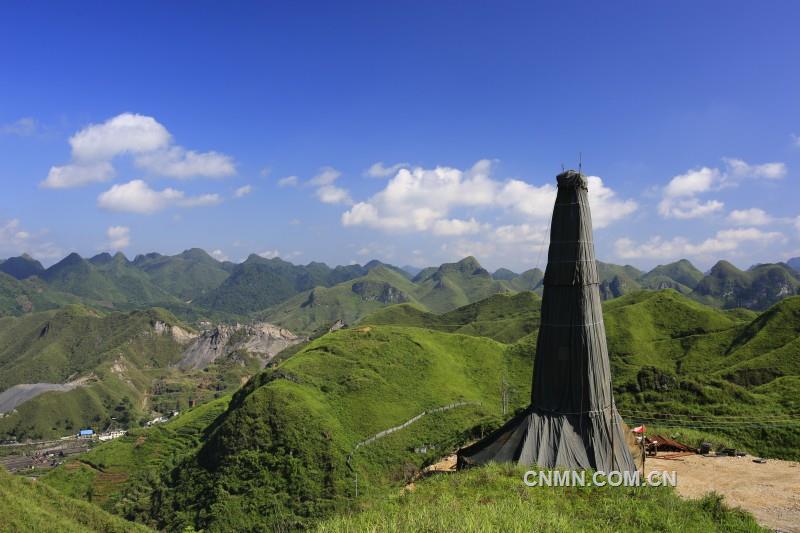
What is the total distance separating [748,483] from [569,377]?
279 inches

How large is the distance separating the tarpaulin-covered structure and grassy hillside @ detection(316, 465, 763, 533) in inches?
99.3

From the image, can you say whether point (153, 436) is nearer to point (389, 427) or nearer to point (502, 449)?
point (389, 427)

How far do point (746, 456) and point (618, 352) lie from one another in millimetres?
80526

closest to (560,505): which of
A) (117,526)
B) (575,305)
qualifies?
(575,305)

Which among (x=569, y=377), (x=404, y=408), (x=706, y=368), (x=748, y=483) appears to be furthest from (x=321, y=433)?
(x=706, y=368)

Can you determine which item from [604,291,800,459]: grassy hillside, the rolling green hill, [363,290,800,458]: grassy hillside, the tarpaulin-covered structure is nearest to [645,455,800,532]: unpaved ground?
the tarpaulin-covered structure

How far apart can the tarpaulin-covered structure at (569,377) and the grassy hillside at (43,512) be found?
35.6 m

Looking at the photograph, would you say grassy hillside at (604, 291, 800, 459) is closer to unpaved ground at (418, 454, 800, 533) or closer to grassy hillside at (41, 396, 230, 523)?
unpaved ground at (418, 454, 800, 533)

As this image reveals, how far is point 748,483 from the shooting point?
16.0 meters

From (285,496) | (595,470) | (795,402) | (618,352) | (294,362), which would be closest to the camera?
(595,470)

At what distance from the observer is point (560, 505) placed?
11.8m

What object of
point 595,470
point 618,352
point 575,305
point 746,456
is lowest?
point 618,352

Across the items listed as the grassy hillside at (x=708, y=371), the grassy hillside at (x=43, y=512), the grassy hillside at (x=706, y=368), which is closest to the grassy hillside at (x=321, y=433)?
the grassy hillside at (x=43, y=512)

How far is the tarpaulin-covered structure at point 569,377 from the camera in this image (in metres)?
16.0
